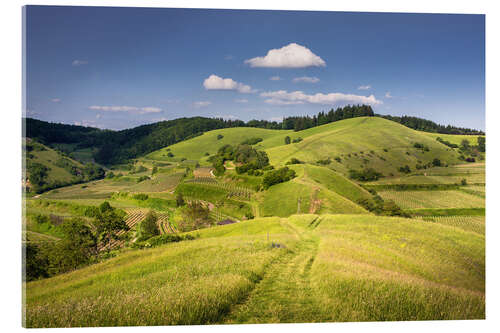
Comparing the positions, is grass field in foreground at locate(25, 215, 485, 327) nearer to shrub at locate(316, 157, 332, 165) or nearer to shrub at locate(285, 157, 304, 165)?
shrub at locate(285, 157, 304, 165)

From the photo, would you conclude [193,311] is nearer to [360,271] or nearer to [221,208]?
[360,271]

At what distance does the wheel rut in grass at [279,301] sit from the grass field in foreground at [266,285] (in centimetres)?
2

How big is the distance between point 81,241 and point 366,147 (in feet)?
41.2

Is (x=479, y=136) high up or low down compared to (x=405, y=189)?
up

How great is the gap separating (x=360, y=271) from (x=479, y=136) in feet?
16.9

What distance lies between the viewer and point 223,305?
13.1 ft

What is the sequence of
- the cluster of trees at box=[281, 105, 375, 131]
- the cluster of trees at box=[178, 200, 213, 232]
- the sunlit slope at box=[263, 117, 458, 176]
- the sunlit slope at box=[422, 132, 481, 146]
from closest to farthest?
the sunlit slope at box=[422, 132, 481, 146] < the cluster of trees at box=[178, 200, 213, 232] < the cluster of trees at box=[281, 105, 375, 131] < the sunlit slope at box=[263, 117, 458, 176]

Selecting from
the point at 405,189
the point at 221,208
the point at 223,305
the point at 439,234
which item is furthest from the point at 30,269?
the point at 405,189

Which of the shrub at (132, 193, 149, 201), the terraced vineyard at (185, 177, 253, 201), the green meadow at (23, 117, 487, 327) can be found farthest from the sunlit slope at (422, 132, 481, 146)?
the shrub at (132, 193, 149, 201)

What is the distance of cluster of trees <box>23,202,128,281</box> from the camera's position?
20.2 ft

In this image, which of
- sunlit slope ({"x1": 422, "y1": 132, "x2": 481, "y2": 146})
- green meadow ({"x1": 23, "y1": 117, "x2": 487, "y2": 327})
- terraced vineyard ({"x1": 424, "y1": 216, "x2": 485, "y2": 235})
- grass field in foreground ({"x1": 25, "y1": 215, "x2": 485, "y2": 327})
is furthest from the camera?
sunlit slope ({"x1": 422, "y1": 132, "x2": 481, "y2": 146})

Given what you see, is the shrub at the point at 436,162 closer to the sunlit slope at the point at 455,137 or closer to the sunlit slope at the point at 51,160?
the sunlit slope at the point at 455,137

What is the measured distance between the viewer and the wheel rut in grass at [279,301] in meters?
4.07

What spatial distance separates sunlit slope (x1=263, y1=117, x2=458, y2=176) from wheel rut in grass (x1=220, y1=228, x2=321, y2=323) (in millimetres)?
5856
